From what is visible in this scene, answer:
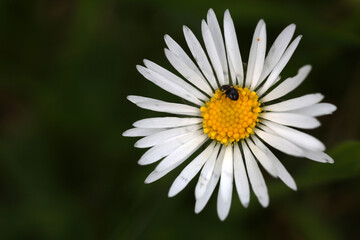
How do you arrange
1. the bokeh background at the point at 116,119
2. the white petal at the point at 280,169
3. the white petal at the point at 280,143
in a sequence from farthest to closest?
the bokeh background at the point at 116,119
the white petal at the point at 280,169
the white petal at the point at 280,143

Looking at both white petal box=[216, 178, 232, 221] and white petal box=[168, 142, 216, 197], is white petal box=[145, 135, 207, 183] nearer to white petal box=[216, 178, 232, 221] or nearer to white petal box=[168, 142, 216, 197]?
white petal box=[168, 142, 216, 197]

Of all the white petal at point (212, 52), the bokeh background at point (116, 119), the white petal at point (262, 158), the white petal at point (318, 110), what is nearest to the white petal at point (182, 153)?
the white petal at point (262, 158)

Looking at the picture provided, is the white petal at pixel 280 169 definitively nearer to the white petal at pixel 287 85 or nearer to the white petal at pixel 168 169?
the white petal at pixel 287 85

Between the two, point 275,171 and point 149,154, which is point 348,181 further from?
point 149,154

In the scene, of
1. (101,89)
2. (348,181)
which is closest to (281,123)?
(348,181)

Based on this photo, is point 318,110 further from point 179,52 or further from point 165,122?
point 165,122

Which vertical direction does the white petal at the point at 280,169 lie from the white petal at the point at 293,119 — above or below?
below
